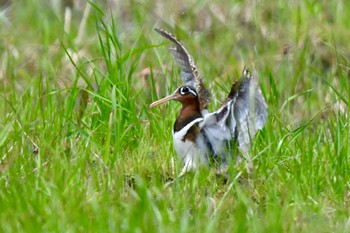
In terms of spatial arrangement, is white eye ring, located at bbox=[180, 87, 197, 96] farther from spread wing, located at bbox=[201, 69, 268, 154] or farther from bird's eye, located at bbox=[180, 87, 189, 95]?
spread wing, located at bbox=[201, 69, 268, 154]

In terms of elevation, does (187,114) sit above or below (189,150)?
above

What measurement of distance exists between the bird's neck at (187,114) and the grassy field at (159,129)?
0.57ft

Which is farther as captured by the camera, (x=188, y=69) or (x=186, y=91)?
(x=188, y=69)

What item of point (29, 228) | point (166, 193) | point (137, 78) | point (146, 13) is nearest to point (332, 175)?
point (166, 193)

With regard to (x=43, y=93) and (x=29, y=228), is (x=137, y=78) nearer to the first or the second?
(x=43, y=93)

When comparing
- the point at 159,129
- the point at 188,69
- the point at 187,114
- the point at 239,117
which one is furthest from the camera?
the point at 159,129

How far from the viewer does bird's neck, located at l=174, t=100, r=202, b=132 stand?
5039 millimetres

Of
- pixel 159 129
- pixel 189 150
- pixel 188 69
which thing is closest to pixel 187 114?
pixel 189 150

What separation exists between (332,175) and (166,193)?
746 mm

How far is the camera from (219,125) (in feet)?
16.3

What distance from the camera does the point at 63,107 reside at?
19.2 feet

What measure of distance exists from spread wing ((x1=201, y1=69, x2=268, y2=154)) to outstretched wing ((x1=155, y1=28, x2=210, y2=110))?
302 mm

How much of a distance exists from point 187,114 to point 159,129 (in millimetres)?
458

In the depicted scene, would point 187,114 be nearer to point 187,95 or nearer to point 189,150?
point 187,95
